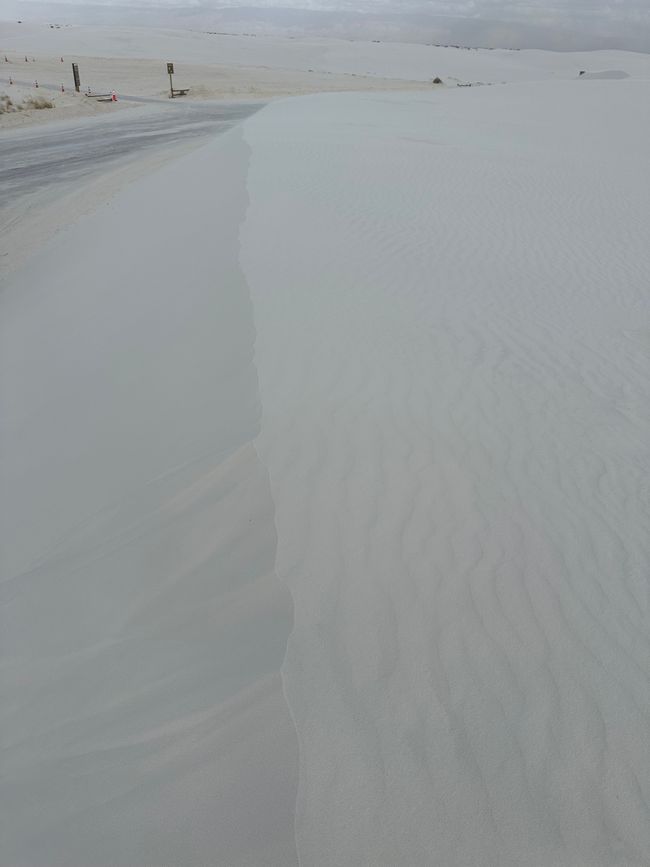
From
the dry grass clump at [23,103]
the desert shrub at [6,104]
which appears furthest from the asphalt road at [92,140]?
the dry grass clump at [23,103]

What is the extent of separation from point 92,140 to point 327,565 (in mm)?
17283

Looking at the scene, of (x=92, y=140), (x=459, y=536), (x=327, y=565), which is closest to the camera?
(x=327, y=565)

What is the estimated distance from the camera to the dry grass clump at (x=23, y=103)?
67.5 feet

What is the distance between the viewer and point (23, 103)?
21625 mm

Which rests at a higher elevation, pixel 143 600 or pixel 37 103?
pixel 143 600

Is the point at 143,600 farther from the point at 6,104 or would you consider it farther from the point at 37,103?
the point at 37,103

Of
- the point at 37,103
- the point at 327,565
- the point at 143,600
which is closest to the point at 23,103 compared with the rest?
the point at 37,103

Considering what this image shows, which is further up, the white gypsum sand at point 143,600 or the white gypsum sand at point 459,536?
the white gypsum sand at point 459,536

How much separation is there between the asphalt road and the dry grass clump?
2.50 m

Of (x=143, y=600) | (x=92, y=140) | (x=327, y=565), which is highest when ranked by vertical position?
(x=327, y=565)

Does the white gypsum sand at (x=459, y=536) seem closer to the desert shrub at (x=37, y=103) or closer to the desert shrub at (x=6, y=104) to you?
the desert shrub at (x=6, y=104)

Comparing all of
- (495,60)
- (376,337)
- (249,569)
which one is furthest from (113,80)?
(495,60)

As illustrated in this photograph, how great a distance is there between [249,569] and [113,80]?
35440mm

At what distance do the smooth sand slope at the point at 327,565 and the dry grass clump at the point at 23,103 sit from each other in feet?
58.3
